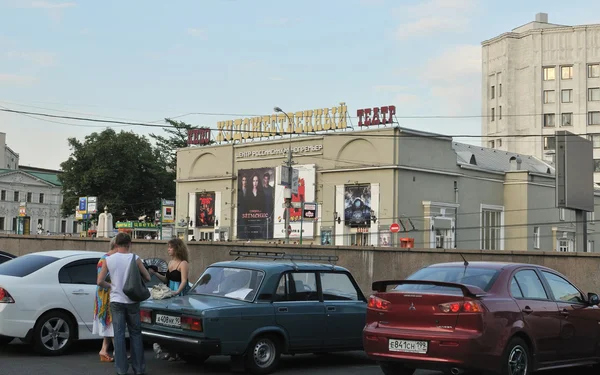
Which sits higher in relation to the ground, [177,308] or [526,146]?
[526,146]

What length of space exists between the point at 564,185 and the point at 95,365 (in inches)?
787

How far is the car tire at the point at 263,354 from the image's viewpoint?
A: 10.8 meters

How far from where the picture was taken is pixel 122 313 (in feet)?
33.7

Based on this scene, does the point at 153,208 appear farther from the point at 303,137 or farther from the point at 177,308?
the point at 177,308

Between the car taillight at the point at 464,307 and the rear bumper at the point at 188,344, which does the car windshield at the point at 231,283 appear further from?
the car taillight at the point at 464,307

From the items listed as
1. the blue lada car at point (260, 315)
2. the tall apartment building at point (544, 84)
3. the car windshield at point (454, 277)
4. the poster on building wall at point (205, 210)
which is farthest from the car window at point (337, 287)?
the tall apartment building at point (544, 84)

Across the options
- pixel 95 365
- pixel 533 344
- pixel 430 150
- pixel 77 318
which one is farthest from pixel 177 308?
pixel 430 150

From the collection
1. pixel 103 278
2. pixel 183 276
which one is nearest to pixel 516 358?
pixel 183 276

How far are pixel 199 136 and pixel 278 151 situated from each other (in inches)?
460

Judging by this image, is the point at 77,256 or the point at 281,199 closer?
the point at 77,256

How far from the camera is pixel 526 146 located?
11494 centimetres

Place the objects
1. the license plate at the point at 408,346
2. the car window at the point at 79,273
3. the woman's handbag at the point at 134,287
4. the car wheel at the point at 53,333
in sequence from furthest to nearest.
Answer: the car window at the point at 79,273 → the car wheel at the point at 53,333 → the woman's handbag at the point at 134,287 → the license plate at the point at 408,346

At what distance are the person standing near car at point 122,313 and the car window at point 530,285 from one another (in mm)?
4856

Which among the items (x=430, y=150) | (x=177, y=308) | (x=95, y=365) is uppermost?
(x=430, y=150)
